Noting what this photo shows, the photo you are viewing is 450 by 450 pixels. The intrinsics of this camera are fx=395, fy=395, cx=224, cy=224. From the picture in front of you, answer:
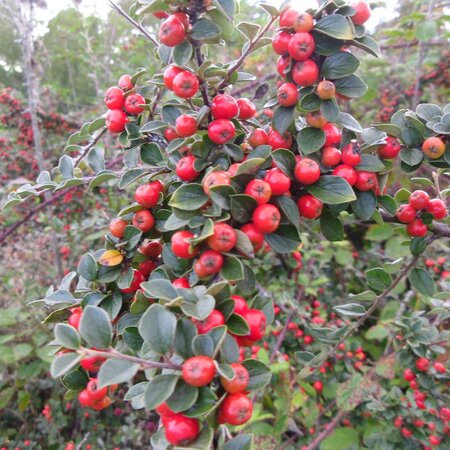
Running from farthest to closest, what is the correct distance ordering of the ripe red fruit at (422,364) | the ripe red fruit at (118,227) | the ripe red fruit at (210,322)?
1. the ripe red fruit at (422,364)
2. the ripe red fruit at (118,227)
3. the ripe red fruit at (210,322)

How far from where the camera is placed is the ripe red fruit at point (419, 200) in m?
1.16

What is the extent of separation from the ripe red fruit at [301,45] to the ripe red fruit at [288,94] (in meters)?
0.07

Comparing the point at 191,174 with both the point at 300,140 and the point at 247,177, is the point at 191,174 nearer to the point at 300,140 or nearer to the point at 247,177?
the point at 247,177

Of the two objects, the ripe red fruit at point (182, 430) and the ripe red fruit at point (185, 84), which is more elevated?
the ripe red fruit at point (185, 84)

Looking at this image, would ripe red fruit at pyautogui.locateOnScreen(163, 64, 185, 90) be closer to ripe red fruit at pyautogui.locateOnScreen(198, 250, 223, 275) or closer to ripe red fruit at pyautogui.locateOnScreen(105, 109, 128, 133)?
ripe red fruit at pyautogui.locateOnScreen(105, 109, 128, 133)

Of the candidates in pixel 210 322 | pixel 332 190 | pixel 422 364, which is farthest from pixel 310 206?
pixel 422 364

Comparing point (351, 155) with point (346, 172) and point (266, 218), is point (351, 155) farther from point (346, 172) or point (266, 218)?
point (266, 218)

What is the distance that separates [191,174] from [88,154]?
1.84 feet

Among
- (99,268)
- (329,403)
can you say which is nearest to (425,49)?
(329,403)

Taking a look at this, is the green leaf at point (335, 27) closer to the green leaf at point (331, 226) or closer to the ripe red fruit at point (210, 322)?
the green leaf at point (331, 226)

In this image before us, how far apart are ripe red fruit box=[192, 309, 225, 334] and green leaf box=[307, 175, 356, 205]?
1.19ft

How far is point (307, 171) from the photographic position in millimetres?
905

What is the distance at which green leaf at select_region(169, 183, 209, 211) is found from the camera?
2.78ft

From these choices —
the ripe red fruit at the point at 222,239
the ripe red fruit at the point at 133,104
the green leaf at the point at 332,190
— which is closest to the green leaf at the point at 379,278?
the green leaf at the point at 332,190
